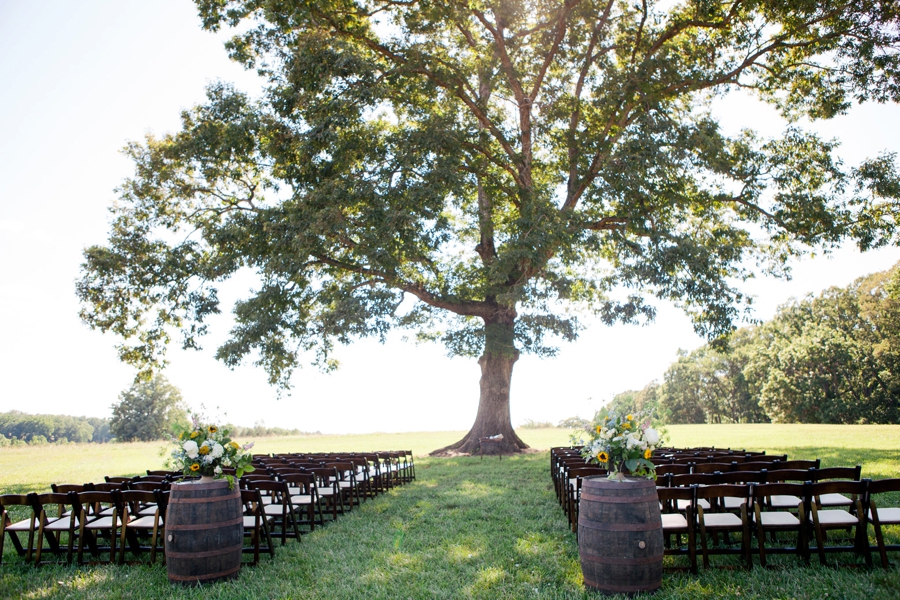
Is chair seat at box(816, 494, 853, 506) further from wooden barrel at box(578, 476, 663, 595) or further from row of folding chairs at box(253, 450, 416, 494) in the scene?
row of folding chairs at box(253, 450, 416, 494)

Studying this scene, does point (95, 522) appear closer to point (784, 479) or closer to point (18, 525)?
point (18, 525)

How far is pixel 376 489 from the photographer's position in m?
10.8

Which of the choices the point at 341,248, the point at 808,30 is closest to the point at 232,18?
the point at 341,248

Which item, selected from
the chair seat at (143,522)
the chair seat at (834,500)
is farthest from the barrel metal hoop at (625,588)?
the chair seat at (143,522)

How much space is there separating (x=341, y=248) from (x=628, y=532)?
14825mm

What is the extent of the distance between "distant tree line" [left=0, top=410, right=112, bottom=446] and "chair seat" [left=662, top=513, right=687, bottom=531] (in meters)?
89.8

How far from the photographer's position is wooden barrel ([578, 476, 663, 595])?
4.60 meters

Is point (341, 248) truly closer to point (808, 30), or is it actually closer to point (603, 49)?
point (603, 49)

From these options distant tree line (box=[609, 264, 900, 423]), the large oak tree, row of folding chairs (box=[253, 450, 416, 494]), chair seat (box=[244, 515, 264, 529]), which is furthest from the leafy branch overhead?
distant tree line (box=[609, 264, 900, 423])

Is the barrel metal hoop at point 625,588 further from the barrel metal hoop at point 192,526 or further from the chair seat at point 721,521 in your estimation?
the barrel metal hoop at point 192,526

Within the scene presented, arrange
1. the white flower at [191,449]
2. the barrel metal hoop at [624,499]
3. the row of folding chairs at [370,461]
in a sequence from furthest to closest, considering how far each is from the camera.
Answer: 1. the row of folding chairs at [370,461]
2. the white flower at [191,449]
3. the barrel metal hoop at [624,499]

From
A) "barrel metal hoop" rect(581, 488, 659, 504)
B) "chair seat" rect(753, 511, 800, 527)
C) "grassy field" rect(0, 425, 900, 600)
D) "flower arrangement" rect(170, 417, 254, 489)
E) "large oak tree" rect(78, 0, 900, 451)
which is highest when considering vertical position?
"large oak tree" rect(78, 0, 900, 451)

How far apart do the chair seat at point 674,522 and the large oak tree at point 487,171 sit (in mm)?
9662

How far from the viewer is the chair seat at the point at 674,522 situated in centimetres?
543
